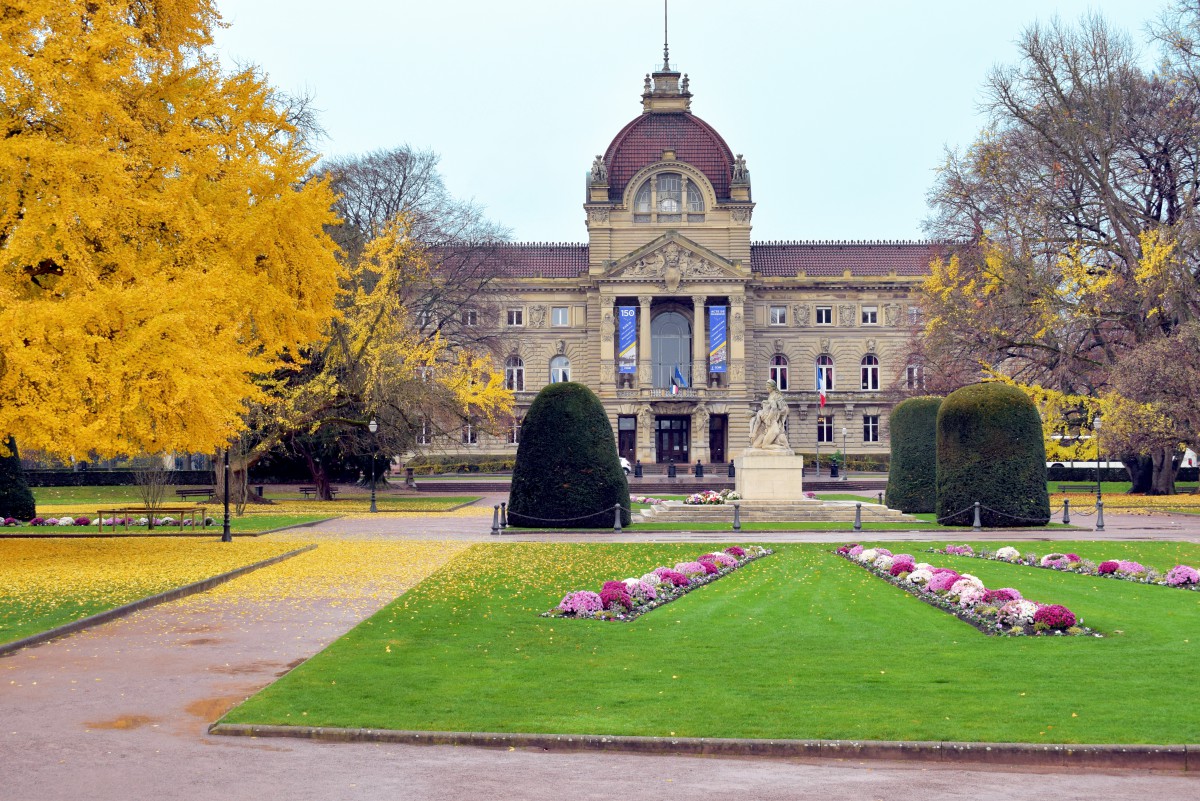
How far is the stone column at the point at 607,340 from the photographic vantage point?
295 feet

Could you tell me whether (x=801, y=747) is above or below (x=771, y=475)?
below

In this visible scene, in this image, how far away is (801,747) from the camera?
32.7 feet

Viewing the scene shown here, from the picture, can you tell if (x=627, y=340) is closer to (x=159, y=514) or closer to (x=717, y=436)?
(x=717, y=436)

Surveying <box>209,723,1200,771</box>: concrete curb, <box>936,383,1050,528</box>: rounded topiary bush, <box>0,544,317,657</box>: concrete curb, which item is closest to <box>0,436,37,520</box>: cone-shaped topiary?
<box>0,544,317,657</box>: concrete curb

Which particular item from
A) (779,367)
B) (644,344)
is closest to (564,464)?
(644,344)

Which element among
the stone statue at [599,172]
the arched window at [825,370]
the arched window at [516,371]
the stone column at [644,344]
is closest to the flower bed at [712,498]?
the stone column at [644,344]

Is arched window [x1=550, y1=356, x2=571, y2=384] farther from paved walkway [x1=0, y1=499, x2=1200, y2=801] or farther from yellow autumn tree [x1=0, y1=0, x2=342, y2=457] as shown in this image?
paved walkway [x1=0, y1=499, x2=1200, y2=801]

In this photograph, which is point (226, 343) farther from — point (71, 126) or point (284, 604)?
point (284, 604)

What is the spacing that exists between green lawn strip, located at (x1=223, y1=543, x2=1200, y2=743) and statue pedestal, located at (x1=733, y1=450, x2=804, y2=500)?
2138 centimetres

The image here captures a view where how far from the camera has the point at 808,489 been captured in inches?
2376

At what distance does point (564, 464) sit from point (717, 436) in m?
56.0

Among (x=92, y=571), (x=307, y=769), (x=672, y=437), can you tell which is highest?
(x=672, y=437)

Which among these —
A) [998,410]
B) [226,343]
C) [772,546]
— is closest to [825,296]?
[998,410]

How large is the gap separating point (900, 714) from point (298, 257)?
1717 centimetres
